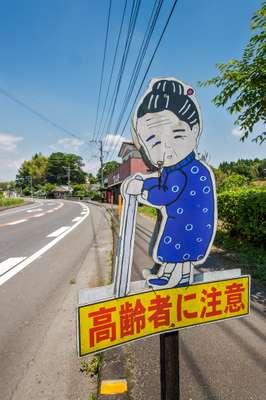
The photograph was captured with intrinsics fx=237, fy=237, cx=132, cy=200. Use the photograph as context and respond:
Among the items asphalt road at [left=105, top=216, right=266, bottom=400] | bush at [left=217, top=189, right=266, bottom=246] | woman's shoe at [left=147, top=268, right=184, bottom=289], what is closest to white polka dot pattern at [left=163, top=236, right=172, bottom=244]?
woman's shoe at [left=147, top=268, right=184, bottom=289]

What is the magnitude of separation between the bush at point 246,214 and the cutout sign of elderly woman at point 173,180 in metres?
5.09

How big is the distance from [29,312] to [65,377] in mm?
1544

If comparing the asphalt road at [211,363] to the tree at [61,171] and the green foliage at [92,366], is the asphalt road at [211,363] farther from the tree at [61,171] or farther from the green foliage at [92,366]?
the tree at [61,171]

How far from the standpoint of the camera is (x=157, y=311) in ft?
4.15

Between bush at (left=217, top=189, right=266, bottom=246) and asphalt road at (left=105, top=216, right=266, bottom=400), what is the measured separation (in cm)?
334

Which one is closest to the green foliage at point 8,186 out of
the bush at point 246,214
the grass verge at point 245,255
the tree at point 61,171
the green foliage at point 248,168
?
the tree at point 61,171

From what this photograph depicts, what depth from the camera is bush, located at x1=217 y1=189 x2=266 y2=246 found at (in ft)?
19.1

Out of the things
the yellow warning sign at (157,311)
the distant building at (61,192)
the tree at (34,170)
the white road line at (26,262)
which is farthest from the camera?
the tree at (34,170)

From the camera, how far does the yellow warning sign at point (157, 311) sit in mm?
1116

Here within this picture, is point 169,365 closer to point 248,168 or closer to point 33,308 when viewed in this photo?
point 33,308

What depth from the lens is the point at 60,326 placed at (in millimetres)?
3074

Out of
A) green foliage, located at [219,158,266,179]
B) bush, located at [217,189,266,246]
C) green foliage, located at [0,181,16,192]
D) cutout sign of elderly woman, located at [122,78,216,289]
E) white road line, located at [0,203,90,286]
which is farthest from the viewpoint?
green foliage, located at [0,181,16,192]

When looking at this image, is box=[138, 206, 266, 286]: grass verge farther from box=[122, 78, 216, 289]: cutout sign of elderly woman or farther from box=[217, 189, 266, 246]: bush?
box=[122, 78, 216, 289]: cutout sign of elderly woman

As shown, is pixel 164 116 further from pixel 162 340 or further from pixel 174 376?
pixel 174 376
